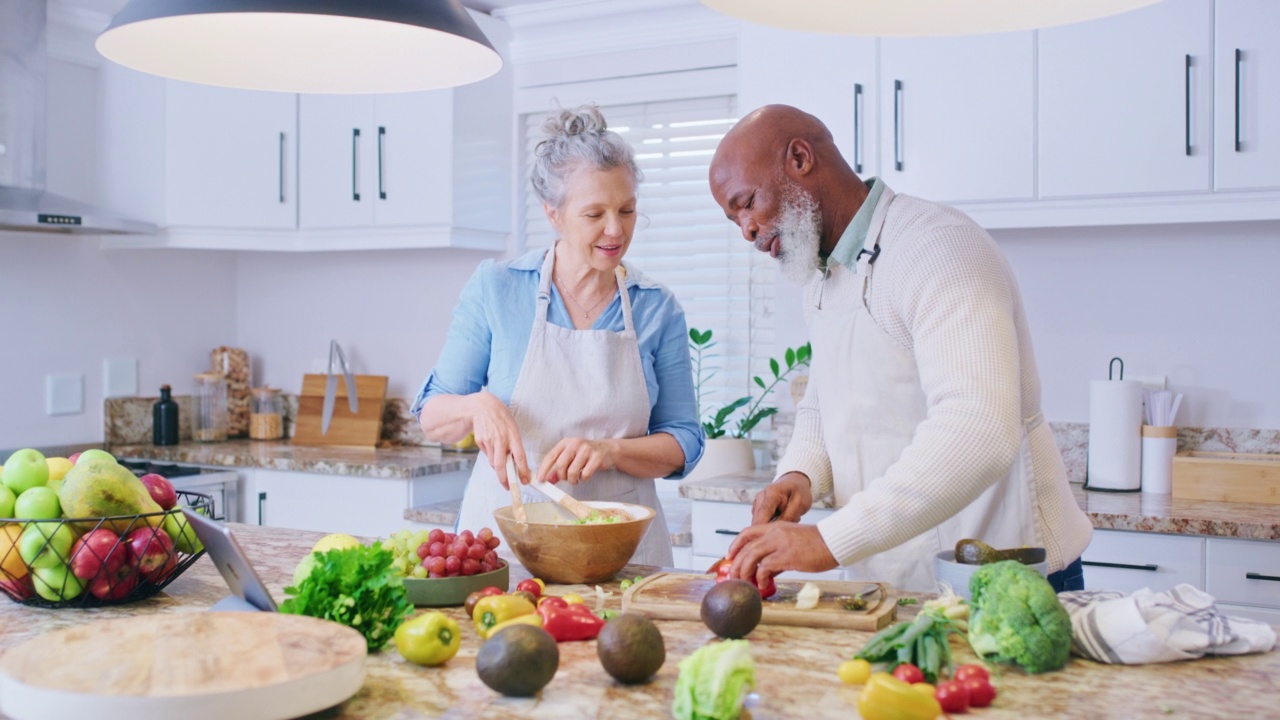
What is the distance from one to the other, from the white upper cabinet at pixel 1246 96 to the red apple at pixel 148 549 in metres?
2.69

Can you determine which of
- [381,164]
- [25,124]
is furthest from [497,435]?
[25,124]

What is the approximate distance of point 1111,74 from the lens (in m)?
3.07

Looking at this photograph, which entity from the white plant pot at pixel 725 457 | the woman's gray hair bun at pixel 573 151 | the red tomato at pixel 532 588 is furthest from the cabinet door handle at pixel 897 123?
the red tomato at pixel 532 588

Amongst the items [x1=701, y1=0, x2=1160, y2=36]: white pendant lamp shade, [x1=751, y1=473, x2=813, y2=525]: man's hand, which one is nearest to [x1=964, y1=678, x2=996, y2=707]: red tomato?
[x1=751, y1=473, x2=813, y2=525]: man's hand

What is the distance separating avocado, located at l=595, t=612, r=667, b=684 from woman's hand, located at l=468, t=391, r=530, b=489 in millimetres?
747

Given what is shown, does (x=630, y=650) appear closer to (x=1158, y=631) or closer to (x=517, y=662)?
(x=517, y=662)

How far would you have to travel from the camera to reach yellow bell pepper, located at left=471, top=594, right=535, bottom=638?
4.66 ft

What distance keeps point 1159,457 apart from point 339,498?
2.60m

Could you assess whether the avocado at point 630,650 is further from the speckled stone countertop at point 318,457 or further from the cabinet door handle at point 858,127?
the speckled stone countertop at point 318,457

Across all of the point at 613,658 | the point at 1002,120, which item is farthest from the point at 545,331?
the point at 1002,120

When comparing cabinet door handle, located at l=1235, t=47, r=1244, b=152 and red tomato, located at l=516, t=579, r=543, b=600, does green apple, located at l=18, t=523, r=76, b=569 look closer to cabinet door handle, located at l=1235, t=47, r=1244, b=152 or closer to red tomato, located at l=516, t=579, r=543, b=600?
red tomato, located at l=516, t=579, r=543, b=600

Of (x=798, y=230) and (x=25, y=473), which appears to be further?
(x=798, y=230)

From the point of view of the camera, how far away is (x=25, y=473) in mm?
1593

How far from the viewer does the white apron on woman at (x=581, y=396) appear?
232 cm
